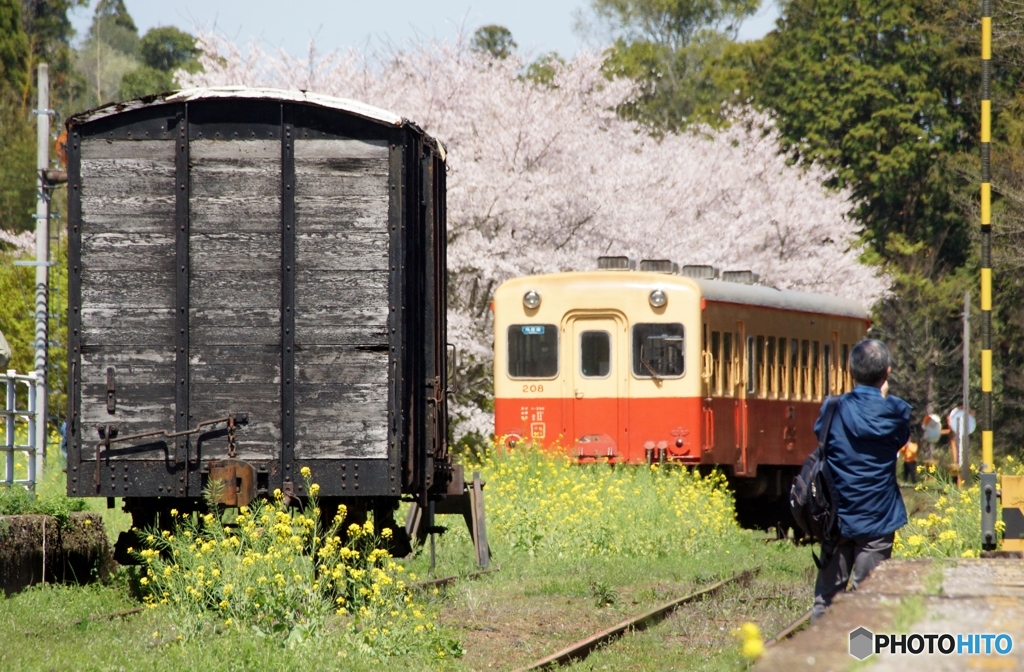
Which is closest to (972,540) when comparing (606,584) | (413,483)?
(606,584)

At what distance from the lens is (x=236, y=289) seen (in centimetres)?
1030

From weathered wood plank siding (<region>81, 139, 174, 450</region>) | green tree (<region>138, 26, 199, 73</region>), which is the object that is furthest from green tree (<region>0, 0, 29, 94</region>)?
weathered wood plank siding (<region>81, 139, 174, 450</region>)

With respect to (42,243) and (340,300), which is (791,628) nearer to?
(340,300)

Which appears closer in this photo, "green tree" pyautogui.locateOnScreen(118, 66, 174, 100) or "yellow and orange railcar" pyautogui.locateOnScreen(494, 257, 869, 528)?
"yellow and orange railcar" pyautogui.locateOnScreen(494, 257, 869, 528)

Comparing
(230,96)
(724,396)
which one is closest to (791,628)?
(230,96)

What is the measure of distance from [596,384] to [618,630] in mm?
8488

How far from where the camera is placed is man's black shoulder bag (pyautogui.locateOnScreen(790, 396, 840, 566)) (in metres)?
6.94

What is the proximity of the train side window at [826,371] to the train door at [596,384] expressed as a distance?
452 centimetres

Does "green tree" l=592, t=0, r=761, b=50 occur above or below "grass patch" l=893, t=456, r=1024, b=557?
Answer: above

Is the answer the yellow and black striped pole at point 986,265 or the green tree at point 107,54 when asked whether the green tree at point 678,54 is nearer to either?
the green tree at point 107,54

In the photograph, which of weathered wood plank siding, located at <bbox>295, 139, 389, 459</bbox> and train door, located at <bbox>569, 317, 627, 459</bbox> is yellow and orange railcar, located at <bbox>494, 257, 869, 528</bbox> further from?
weathered wood plank siding, located at <bbox>295, 139, 389, 459</bbox>

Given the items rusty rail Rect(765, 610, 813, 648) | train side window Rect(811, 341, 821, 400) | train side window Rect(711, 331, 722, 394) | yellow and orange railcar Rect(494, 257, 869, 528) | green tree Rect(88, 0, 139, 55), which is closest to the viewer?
rusty rail Rect(765, 610, 813, 648)

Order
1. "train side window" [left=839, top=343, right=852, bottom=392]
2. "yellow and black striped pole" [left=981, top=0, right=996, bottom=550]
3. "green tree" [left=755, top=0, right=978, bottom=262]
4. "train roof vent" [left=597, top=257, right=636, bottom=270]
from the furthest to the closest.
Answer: "green tree" [left=755, top=0, right=978, bottom=262]
"train side window" [left=839, top=343, right=852, bottom=392]
"train roof vent" [left=597, top=257, right=636, bottom=270]
"yellow and black striped pole" [left=981, top=0, right=996, bottom=550]

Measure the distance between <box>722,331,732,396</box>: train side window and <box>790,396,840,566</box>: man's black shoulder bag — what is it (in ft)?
37.9
